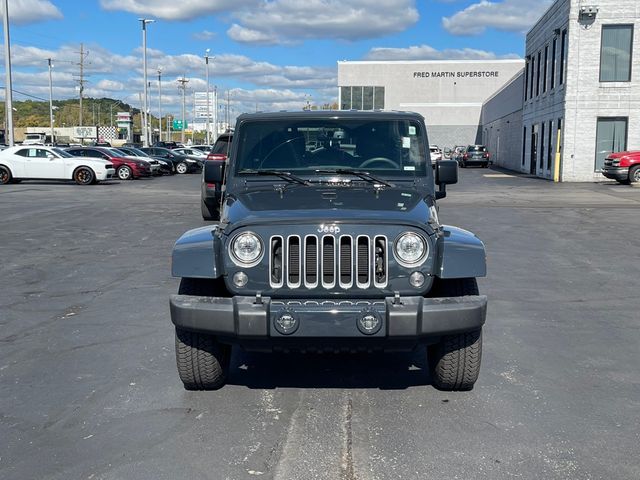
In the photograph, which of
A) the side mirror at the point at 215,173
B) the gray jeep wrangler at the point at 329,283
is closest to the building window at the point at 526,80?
the side mirror at the point at 215,173

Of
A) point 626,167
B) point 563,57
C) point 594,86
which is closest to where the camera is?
point 626,167

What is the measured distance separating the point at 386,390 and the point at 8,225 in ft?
39.3

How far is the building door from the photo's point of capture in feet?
133

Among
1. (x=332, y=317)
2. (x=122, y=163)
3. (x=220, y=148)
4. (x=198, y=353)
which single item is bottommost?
(x=198, y=353)

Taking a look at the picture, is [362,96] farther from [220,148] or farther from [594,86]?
[220,148]

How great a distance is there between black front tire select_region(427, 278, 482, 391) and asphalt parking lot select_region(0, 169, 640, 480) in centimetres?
13

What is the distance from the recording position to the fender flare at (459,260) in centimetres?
447

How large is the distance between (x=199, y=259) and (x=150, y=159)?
113ft

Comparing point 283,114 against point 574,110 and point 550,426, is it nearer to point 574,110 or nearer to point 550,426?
point 550,426

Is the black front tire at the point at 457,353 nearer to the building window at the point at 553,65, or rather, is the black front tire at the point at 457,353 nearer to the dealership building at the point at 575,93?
the dealership building at the point at 575,93

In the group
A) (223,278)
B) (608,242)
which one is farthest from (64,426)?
(608,242)

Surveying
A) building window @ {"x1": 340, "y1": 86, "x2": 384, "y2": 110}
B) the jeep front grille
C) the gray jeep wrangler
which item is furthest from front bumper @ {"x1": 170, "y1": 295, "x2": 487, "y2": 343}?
building window @ {"x1": 340, "y1": 86, "x2": 384, "y2": 110}

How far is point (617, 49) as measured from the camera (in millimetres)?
32094

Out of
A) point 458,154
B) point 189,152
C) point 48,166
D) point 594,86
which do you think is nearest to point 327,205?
point 48,166
